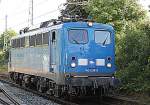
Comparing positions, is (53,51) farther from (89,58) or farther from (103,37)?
(103,37)

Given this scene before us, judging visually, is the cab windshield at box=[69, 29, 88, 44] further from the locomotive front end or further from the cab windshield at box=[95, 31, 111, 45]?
the cab windshield at box=[95, 31, 111, 45]

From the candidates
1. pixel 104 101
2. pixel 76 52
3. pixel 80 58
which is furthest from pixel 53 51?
pixel 104 101

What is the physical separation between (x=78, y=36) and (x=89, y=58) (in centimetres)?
99

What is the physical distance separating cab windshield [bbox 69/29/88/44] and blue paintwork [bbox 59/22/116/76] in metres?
0.12

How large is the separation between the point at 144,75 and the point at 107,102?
2.32 meters

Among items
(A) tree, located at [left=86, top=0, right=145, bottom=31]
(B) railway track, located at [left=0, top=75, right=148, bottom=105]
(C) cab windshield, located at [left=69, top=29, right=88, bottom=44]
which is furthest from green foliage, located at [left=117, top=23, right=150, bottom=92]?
(A) tree, located at [left=86, top=0, right=145, bottom=31]

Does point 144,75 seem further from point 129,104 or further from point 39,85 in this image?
point 39,85

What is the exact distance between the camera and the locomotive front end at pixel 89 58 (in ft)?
50.9

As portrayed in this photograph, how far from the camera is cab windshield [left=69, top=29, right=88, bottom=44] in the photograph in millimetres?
15859

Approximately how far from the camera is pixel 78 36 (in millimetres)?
16016

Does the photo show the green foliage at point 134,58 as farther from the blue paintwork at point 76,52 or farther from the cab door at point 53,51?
the cab door at point 53,51

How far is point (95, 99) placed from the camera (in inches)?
687

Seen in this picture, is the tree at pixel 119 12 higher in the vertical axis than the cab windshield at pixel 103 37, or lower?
higher

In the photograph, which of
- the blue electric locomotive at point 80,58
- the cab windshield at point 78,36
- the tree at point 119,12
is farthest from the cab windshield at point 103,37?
the tree at point 119,12
